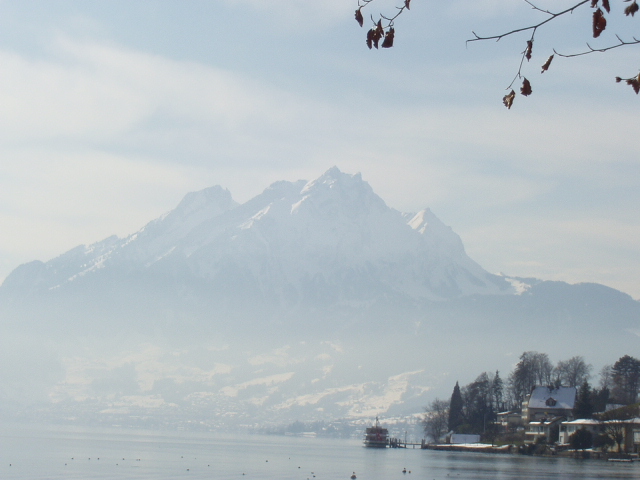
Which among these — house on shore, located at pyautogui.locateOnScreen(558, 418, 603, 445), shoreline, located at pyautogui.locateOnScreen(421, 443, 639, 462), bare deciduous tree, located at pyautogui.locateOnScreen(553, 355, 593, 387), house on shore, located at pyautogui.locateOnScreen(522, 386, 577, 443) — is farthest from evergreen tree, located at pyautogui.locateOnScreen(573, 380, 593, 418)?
bare deciduous tree, located at pyautogui.locateOnScreen(553, 355, 593, 387)

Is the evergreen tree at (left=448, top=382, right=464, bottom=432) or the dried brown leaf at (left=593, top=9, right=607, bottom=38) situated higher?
the dried brown leaf at (left=593, top=9, right=607, bottom=38)

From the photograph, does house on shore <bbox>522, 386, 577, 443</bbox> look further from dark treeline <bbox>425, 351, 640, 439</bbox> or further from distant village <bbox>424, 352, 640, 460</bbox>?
dark treeline <bbox>425, 351, 640, 439</bbox>

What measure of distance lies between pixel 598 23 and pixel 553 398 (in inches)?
6098

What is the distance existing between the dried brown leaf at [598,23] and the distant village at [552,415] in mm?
109541

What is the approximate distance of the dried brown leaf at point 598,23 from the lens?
11625 millimetres

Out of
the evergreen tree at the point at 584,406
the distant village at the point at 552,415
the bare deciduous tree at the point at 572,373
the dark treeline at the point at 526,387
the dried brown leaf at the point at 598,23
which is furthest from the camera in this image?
the bare deciduous tree at the point at 572,373

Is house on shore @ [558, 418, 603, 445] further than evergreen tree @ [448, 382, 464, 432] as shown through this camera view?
No

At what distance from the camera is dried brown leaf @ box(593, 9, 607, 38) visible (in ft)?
38.1

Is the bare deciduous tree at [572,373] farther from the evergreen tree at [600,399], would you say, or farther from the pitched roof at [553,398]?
the pitched roof at [553,398]

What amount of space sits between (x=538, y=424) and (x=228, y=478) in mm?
75064

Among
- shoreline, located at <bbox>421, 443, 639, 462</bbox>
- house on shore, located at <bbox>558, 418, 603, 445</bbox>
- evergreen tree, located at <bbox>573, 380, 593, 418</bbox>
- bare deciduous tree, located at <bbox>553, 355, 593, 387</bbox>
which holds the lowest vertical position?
shoreline, located at <bbox>421, 443, 639, 462</bbox>

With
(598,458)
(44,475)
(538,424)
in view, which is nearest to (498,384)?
(538,424)

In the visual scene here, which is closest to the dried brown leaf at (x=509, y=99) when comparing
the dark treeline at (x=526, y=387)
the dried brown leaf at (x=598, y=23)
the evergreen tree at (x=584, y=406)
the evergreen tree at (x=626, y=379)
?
the dried brown leaf at (x=598, y=23)

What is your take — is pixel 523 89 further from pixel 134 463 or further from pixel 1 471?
pixel 134 463
